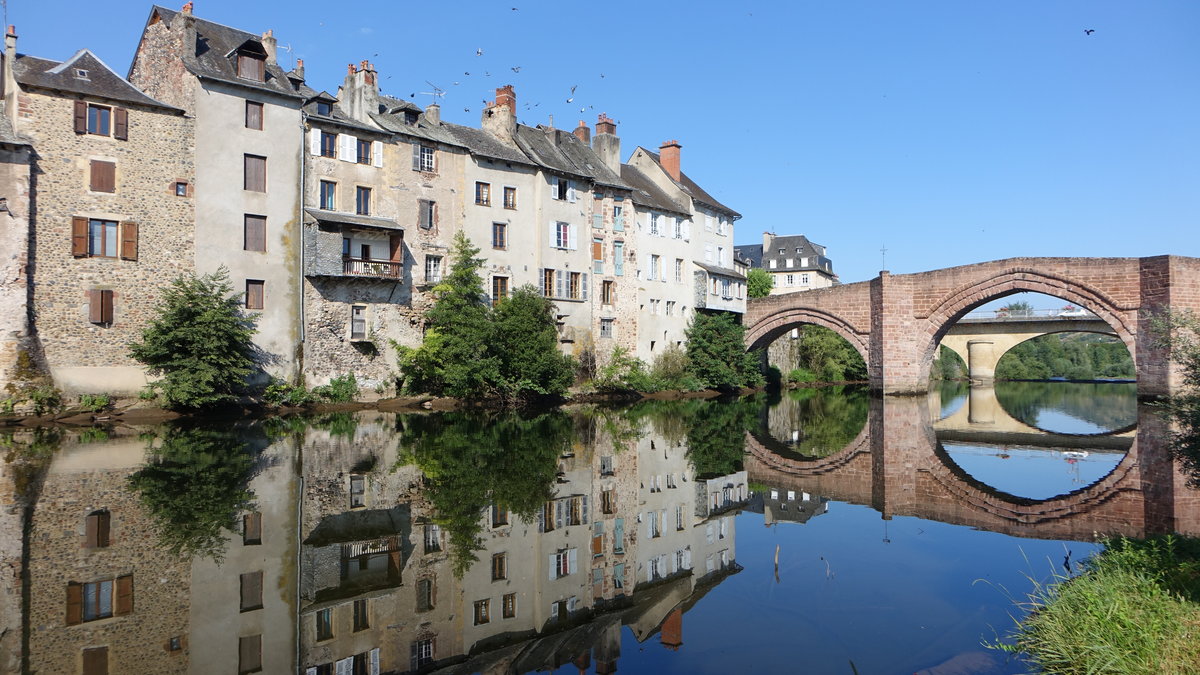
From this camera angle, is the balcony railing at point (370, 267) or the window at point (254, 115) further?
the balcony railing at point (370, 267)

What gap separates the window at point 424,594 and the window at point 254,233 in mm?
23416

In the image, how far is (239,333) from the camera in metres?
27.0

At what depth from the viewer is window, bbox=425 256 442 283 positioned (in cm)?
3388

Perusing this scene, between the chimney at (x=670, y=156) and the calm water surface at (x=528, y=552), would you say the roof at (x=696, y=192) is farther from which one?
the calm water surface at (x=528, y=552)

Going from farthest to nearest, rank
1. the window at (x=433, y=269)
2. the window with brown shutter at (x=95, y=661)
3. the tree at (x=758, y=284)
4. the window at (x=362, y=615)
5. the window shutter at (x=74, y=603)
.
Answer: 1. the tree at (x=758, y=284)
2. the window at (x=433, y=269)
3. the window at (x=362, y=615)
4. the window shutter at (x=74, y=603)
5. the window with brown shutter at (x=95, y=661)

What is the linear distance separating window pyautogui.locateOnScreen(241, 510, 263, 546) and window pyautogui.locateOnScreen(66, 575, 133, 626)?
5.14ft

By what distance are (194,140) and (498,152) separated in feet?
42.0

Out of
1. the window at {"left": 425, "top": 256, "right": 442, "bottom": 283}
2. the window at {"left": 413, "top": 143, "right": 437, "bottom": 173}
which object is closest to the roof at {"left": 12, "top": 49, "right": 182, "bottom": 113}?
the window at {"left": 413, "top": 143, "right": 437, "bottom": 173}

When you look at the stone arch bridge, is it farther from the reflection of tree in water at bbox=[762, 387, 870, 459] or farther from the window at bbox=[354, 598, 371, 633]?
the window at bbox=[354, 598, 371, 633]

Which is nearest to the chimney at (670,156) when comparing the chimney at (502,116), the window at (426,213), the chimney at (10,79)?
the chimney at (502,116)

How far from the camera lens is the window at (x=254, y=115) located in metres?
29.0

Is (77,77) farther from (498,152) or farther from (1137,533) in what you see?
(1137,533)

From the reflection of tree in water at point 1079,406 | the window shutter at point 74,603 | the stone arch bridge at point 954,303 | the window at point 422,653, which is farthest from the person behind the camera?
the stone arch bridge at point 954,303

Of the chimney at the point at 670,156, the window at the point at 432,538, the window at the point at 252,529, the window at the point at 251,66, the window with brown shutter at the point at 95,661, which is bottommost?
the window with brown shutter at the point at 95,661
